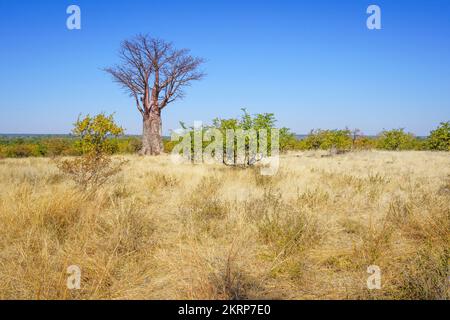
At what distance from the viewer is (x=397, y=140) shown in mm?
27484

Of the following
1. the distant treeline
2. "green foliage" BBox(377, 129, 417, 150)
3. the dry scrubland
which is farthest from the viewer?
"green foliage" BBox(377, 129, 417, 150)

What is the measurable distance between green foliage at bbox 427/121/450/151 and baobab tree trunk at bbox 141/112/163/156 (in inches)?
870

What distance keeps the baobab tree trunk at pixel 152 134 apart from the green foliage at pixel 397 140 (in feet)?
75.5

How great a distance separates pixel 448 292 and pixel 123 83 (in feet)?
63.8

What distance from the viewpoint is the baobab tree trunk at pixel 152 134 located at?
749 inches

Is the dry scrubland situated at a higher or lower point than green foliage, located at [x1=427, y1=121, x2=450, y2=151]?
lower

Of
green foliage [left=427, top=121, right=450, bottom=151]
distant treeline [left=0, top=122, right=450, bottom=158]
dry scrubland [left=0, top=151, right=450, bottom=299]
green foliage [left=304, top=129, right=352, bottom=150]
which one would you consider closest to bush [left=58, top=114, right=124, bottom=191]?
dry scrubland [left=0, top=151, right=450, bottom=299]

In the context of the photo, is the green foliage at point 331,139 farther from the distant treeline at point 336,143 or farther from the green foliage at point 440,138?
the green foliage at point 440,138

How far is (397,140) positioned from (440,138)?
15.8ft

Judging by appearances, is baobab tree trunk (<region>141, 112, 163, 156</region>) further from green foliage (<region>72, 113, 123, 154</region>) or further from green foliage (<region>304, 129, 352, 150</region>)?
green foliage (<region>304, 129, 352, 150</region>)

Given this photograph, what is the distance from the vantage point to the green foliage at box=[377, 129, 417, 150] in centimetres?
2744

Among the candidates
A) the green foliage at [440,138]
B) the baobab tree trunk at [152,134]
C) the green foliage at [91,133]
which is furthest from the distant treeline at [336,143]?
the green foliage at [91,133]
